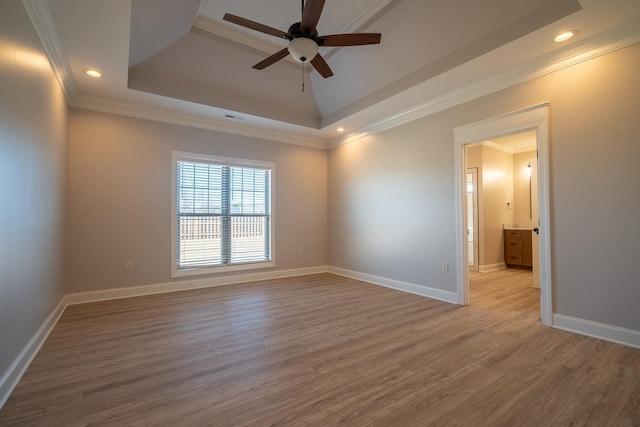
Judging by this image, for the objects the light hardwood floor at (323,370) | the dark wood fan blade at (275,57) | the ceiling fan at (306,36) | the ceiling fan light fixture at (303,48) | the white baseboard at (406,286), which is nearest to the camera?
the light hardwood floor at (323,370)

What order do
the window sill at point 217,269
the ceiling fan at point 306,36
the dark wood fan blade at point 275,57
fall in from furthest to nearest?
the window sill at point 217,269 → the dark wood fan blade at point 275,57 → the ceiling fan at point 306,36

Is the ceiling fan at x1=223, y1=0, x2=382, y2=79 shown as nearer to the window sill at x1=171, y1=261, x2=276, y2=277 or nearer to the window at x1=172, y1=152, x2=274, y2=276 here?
the window at x1=172, y1=152, x2=274, y2=276

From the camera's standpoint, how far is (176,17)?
317cm

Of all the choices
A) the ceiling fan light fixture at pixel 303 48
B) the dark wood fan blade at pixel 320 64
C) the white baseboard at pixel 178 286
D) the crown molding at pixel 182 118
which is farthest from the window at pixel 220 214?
the ceiling fan light fixture at pixel 303 48

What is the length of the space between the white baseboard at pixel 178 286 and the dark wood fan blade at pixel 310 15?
397cm

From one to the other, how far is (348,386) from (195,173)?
161 inches

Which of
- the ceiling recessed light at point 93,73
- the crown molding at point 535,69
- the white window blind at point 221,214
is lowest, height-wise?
the white window blind at point 221,214

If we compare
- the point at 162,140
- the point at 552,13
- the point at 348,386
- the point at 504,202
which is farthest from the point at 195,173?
the point at 504,202

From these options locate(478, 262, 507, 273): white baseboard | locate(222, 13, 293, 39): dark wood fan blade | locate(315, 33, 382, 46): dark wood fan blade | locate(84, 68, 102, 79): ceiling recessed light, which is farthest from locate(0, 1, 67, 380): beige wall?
locate(478, 262, 507, 273): white baseboard

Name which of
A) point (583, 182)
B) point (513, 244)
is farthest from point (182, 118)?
point (513, 244)

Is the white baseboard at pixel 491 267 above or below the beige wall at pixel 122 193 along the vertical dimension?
below

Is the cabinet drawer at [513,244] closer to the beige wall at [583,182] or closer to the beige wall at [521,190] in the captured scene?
the beige wall at [521,190]

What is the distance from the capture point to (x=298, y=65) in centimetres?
447

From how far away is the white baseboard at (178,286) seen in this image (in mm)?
3922
